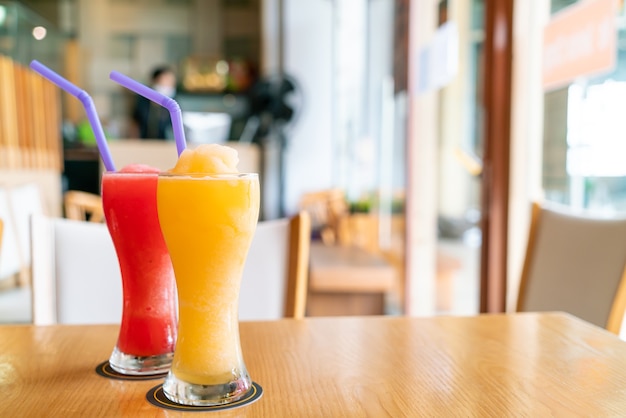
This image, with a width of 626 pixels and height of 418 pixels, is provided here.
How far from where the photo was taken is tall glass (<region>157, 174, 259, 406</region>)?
2.17ft

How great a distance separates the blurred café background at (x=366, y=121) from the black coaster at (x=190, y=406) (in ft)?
4.92

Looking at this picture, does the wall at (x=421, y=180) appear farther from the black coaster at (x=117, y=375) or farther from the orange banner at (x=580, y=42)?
the black coaster at (x=117, y=375)

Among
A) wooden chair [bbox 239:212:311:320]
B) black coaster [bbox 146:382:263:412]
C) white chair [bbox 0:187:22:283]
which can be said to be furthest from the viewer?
white chair [bbox 0:187:22:283]

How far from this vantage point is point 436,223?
11.8ft

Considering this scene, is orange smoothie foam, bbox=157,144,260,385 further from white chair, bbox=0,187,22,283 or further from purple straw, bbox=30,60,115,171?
white chair, bbox=0,187,22,283

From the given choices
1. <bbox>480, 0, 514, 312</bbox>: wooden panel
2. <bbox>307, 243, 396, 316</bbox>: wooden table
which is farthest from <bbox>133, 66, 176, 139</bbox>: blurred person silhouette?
<bbox>480, 0, 514, 312</bbox>: wooden panel

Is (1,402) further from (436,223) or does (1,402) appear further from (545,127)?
(436,223)

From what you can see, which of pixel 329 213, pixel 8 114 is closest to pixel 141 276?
pixel 8 114

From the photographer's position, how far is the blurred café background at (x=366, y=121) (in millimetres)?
2375

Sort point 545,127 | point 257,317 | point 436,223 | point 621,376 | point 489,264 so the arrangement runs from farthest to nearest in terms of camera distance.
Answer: point 436,223 → point 489,264 → point 545,127 → point 257,317 → point 621,376

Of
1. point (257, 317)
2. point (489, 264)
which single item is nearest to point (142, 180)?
point (257, 317)

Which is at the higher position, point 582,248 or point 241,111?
point 241,111

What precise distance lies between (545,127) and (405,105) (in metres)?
1.68

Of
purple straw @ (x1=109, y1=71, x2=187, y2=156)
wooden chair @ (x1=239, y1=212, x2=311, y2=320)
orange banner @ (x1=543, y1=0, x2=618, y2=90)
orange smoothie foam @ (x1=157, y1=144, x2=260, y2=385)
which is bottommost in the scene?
wooden chair @ (x1=239, y1=212, x2=311, y2=320)
